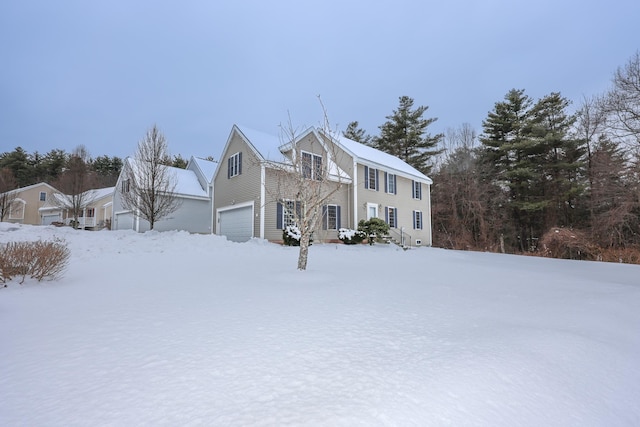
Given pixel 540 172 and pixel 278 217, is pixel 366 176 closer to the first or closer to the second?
pixel 278 217

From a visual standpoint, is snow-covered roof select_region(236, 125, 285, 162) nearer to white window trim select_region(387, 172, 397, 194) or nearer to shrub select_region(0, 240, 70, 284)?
white window trim select_region(387, 172, 397, 194)

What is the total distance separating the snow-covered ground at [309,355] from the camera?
1.86m

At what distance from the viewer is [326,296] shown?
475 centimetres

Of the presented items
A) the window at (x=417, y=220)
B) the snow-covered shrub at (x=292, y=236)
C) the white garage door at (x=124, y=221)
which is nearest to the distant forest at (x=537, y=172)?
the white garage door at (x=124, y=221)

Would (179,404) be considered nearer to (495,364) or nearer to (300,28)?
(495,364)

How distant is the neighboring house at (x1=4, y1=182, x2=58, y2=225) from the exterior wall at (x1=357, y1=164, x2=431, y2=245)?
30.6m

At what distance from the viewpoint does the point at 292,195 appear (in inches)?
486

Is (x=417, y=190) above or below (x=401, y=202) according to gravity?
above

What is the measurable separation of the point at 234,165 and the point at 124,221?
967 cm

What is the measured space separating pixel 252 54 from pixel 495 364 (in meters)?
50.8

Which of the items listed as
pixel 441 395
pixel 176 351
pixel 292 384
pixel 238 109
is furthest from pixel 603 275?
pixel 238 109

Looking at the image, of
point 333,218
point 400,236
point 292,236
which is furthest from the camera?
point 400,236

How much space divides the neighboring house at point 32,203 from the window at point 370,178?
30.7m

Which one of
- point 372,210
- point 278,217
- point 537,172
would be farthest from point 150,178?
point 537,172
